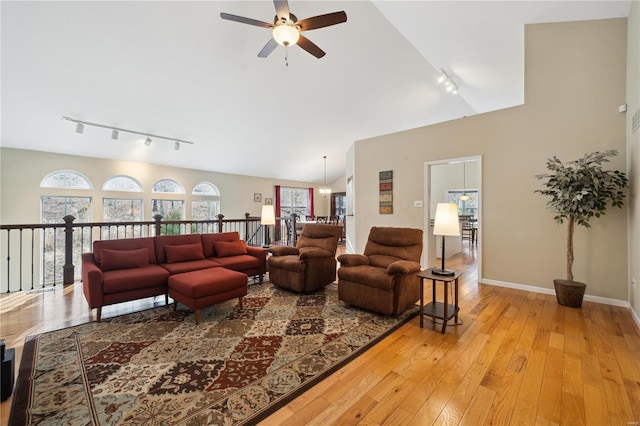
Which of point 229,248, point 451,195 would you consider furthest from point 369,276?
point 451,195

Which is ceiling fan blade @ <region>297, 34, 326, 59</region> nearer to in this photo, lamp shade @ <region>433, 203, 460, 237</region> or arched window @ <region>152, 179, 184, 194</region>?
lamp shade @ <region>433, 203, 460, 237</region>

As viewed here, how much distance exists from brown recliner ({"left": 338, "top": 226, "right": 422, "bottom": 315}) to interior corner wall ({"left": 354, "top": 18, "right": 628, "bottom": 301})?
5.92 feet

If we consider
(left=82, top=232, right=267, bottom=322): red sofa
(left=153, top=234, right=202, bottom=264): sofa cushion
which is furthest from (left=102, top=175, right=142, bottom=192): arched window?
(left=82, top=232, right=267, bottom=322): red sofa

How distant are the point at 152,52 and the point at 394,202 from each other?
483 centimetres

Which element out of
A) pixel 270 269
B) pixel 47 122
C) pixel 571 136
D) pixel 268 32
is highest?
pixel 268 32

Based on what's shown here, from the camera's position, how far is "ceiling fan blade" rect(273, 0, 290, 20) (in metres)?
2.40

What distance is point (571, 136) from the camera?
3562 mm

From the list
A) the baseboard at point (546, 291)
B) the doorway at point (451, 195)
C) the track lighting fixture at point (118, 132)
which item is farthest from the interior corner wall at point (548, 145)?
the track lighting fixture at point (118, 132)

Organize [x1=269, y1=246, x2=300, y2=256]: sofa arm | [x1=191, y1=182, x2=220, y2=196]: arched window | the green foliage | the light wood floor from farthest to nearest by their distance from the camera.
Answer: [x1=191, y1=182, x2=220, y2=196]: arched window → [x1=269, y1=246, x2=300, y2=256]: sofa arm → the green foliage → the light wood floor

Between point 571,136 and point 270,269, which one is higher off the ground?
point 571,136

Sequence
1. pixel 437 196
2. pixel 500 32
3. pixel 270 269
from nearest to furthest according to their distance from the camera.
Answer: pixel 500 32
pixel 270 269
pixel 437 196

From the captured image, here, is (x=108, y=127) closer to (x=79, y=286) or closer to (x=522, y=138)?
(x=79, y=286)

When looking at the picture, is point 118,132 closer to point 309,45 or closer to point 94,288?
point 94,288

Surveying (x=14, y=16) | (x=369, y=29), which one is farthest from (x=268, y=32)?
(x=14, y=16)
